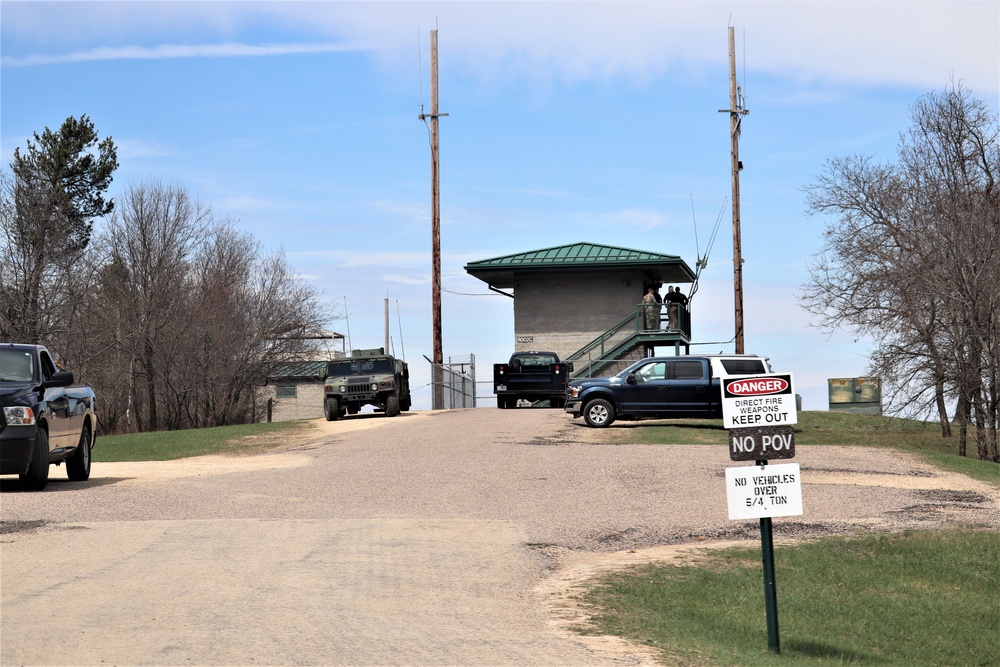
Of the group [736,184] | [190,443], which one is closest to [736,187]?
[736,184]

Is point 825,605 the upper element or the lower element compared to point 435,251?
lower

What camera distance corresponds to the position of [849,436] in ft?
99.8

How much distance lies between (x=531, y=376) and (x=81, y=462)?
21892mm

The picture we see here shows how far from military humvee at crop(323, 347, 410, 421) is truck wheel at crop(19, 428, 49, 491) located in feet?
A: 60.3

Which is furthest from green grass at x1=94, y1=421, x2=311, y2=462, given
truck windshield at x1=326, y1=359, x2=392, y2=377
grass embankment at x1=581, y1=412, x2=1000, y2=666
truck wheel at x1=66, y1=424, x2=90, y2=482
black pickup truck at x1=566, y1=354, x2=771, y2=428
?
grass embankment at x1=581, y1=412, x2=1000, y2=666

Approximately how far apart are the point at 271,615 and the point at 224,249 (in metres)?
46.6

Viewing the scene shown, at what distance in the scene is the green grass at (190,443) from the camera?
87.0ft

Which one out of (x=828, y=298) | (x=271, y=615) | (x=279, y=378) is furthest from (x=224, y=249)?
(x=271, y=615)

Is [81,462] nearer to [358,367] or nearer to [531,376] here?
[358,367]

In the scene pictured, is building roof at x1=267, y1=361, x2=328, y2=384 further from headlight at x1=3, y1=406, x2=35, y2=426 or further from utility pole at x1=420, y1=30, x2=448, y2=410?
headlight at x1=3, y1=406, x2=35, y2=426

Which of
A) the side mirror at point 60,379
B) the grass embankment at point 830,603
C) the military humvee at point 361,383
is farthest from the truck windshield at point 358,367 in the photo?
the grass embankment at point 830,603

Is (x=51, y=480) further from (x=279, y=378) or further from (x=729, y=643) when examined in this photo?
(x=279, y=378)

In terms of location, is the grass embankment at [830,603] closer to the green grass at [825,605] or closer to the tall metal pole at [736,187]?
the green grass at [825,605]

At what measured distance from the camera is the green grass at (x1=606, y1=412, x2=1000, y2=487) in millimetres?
24686
